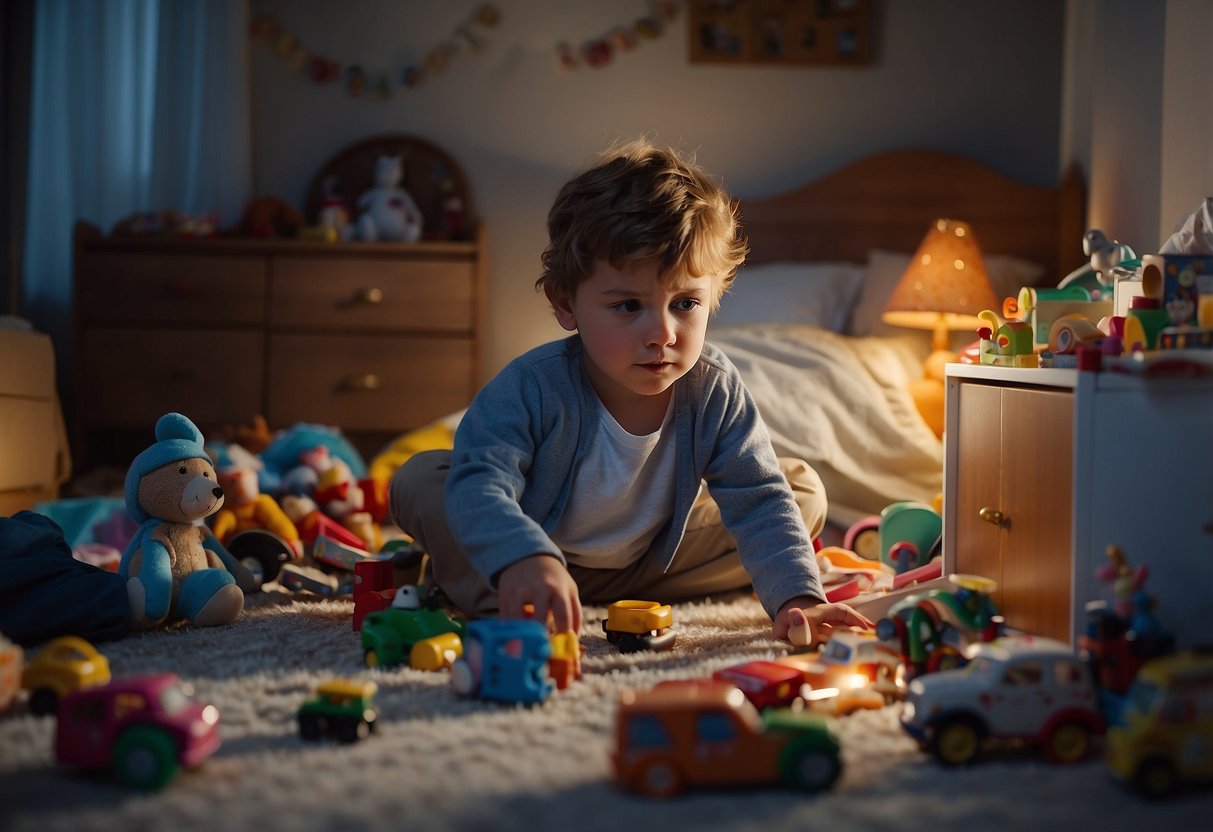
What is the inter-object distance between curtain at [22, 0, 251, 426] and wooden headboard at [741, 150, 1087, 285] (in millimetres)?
1525

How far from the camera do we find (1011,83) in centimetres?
329

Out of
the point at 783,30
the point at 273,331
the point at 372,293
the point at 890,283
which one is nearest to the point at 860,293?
the point at 890,283

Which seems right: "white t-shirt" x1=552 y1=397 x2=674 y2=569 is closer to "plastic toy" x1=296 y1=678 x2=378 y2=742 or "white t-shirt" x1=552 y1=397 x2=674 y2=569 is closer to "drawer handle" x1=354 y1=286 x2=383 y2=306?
"plastic toy" x1=296 y1=678 x2=378 y2=742

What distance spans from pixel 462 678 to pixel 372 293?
2.05 meters

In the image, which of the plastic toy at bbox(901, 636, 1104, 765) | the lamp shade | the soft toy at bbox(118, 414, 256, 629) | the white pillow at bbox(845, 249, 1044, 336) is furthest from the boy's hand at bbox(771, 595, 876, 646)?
the white pillow at bbox(845, 249, 1044, 336)

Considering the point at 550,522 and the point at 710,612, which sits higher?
the point at 550,522

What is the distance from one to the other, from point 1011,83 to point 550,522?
2.48m

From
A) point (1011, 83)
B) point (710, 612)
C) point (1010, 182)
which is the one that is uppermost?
point (1011, 83)

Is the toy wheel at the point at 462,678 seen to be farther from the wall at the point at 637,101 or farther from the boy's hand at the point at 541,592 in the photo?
the wall at the point at 637,101

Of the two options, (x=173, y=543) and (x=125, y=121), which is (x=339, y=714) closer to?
(x=173, y=543)

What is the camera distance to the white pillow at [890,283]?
2.87 meters

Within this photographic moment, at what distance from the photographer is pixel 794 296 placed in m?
2.88

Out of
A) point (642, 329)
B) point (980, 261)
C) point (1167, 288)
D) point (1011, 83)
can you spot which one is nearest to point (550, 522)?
point (642, 329)

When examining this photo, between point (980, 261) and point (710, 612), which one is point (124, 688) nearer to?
point (710, 612)
